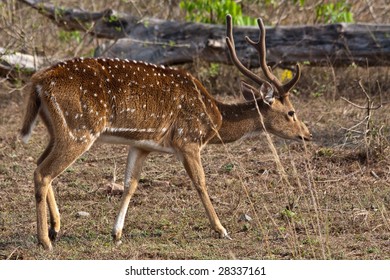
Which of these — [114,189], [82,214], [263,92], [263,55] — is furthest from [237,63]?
[82,214]

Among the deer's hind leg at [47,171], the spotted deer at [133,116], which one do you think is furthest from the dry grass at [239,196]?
the spotted deer at [133,116]

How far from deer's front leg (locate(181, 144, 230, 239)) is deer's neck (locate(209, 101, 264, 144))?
0.48 m

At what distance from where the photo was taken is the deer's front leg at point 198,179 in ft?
24.2

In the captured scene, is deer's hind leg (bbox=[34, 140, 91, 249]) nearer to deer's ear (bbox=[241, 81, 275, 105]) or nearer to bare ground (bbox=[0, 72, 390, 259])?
bare ground (bbox=[0, 72, 390, 259])

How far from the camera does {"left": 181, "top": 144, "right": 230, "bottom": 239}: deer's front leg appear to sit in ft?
24.2

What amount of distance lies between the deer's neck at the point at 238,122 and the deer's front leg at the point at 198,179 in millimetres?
481

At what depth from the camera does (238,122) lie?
8.17 meters

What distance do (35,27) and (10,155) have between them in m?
1.94

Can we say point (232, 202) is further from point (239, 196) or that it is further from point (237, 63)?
point (237, 63)

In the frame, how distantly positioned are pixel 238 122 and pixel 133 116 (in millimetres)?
1181

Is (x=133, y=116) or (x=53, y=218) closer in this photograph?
(x=53, y=218)

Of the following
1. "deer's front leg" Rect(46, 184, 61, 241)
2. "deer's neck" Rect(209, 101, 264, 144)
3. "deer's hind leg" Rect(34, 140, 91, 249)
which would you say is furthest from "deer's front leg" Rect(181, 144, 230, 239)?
"deer's front leg" Rect(46, 184, 61, 241)

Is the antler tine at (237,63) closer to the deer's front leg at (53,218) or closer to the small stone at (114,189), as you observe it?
the small stone at (114,189)

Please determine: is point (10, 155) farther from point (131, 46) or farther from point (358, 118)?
point (358, 118)
